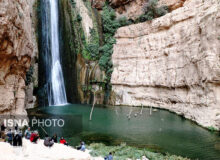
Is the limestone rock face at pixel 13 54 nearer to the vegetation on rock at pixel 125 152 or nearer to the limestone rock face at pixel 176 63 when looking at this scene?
the vegetation on rock at pixel 125 152

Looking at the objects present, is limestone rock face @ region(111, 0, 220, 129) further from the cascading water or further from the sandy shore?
the sandy shore

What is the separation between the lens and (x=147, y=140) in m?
14.5

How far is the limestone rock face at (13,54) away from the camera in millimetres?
12441

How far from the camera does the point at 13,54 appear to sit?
1412 centimetres

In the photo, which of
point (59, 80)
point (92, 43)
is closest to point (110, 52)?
point (92, 43)

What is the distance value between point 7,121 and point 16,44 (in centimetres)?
593

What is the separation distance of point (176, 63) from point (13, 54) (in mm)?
19684

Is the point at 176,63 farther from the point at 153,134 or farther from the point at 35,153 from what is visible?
the point at 35,153

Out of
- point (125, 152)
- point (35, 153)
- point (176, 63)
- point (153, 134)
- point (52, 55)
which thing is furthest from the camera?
point (52, 55)

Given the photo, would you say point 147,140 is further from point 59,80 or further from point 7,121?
point 59,80

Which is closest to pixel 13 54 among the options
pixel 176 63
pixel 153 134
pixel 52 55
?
pixel 153 134

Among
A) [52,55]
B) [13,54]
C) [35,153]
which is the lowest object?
[35,153]

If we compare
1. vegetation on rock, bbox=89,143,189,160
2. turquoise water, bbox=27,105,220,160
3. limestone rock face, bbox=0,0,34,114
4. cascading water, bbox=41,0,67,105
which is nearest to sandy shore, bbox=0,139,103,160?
vegetation on rock, bbox=89,143,189,160

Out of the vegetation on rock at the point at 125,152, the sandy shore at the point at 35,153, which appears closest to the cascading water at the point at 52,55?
the vegetation on rock at the point at 125,152
